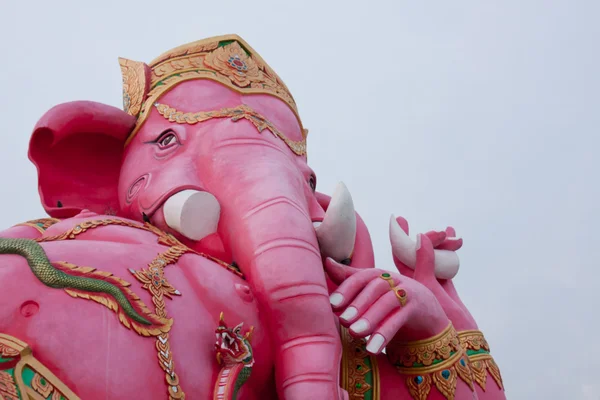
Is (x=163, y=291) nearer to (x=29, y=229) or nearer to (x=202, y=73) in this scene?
(x=29, y=229)

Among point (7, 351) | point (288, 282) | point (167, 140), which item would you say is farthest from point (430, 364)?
point (7, 351)

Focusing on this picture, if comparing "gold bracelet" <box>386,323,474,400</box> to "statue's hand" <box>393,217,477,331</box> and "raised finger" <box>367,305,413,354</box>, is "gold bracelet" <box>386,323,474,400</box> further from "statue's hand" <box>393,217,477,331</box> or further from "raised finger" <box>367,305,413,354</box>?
"statue's hand" <box>393,217,477,331</box>

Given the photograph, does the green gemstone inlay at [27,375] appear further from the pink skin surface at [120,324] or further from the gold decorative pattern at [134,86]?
the gold decorative pattern at [134,86]

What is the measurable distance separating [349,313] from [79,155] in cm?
190

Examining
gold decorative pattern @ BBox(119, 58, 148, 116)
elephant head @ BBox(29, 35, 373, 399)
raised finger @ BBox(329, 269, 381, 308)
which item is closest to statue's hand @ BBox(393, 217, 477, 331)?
elephant head @ BBox(29, 35, 373, 399)

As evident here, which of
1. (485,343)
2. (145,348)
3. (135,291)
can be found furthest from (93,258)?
(485,343)

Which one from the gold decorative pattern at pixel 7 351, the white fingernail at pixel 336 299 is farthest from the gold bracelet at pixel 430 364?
the gold decorative pattern at pixel 7 351

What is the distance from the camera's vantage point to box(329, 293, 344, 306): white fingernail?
363 centimetres

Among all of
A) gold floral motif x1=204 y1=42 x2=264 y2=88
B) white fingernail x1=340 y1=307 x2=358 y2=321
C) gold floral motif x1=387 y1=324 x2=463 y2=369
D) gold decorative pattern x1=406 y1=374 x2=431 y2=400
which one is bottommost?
gold decorative pattern x1=406 y1=374 x2=431 y2=400

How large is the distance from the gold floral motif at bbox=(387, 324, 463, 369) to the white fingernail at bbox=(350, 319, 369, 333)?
0.49 metres

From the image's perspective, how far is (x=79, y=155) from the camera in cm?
450

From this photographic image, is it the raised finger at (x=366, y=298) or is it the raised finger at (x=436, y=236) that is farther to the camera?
the raised finger at (x=436, y=236)

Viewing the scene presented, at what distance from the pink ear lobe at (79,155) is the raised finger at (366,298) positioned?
1.63 meters

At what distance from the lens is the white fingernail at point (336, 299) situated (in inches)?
143
